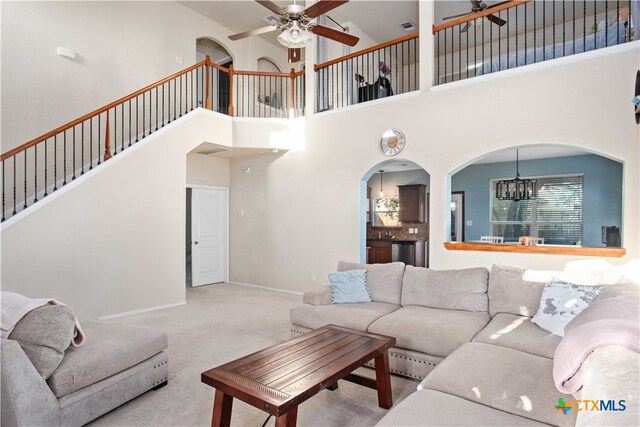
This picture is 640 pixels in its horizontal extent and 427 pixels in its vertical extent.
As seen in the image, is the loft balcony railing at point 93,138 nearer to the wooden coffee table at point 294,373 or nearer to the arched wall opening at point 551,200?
the wooden coffee table at point 294,373

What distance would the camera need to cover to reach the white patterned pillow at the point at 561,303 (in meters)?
2.72

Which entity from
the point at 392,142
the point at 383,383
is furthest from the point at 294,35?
the point at 383,383

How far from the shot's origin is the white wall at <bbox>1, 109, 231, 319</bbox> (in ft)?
14.0

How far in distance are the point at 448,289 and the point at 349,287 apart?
98 centimetres

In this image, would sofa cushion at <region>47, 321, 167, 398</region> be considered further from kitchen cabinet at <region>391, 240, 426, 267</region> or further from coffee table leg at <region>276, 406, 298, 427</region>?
kitchen cabinet at <region>391, 240, 426, 267</region>

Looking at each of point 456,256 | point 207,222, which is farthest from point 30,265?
point 456,256

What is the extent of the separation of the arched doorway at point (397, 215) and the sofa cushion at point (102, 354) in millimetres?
3642

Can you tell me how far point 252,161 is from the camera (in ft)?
24.0

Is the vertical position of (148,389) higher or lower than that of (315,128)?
lower

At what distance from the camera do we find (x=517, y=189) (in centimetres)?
812

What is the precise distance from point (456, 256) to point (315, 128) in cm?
314

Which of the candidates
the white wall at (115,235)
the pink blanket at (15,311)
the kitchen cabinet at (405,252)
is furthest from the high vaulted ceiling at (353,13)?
the pink blanket at (15,311)

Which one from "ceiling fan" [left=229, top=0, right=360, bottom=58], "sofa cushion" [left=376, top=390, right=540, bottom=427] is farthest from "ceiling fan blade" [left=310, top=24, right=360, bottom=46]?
"sofa cushion" [left=376, top=390, right=540, bottom=427]

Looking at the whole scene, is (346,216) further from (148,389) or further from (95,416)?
(95,416)
